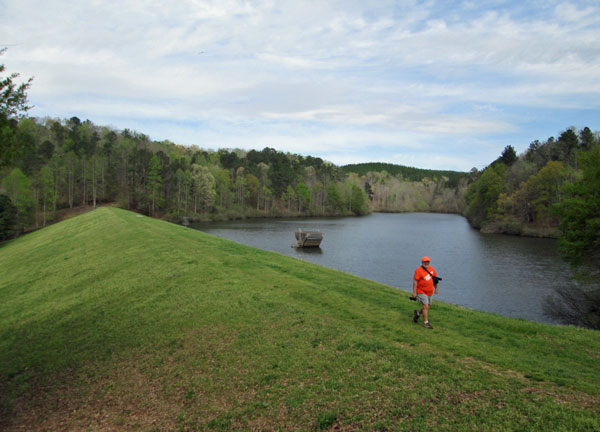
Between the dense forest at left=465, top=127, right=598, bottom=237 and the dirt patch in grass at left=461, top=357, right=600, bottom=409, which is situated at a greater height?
the dense forest at left=465, top=127, right=598, bottom=237

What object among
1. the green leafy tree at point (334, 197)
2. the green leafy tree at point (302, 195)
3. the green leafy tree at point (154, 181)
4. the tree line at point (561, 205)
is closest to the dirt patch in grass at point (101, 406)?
the tree line at point (561, 205)

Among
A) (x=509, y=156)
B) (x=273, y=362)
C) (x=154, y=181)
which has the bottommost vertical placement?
(x=273, y=362)

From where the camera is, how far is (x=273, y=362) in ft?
25.9

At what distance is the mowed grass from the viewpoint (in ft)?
19.6

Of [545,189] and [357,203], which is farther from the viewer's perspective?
[357,203]

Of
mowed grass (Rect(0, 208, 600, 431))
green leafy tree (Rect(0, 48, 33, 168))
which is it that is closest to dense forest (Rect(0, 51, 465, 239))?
green leafy tree (Rect(0, 48, 33, 168))

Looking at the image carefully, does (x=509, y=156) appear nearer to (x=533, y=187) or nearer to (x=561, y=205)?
(x=533, y=187)

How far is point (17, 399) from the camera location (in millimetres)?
8219

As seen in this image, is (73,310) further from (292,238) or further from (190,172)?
(190,172)

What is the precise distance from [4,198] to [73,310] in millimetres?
42207

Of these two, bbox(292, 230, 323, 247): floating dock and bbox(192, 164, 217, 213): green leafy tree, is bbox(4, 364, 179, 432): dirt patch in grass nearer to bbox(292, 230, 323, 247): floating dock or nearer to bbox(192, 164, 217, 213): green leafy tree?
bbox(292, 230, 323, 247): floating dock

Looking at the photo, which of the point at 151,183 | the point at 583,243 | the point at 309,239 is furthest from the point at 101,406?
the point at 151,183

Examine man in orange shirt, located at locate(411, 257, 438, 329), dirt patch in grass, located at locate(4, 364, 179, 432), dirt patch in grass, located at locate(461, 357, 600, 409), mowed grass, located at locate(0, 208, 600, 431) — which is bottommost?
dirt patch in grass, located at locate(4, 364, 179, 432)

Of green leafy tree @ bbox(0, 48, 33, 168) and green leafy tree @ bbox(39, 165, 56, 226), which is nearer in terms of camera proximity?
green leafy tree @ bbox(0, 48, 33, 168)
